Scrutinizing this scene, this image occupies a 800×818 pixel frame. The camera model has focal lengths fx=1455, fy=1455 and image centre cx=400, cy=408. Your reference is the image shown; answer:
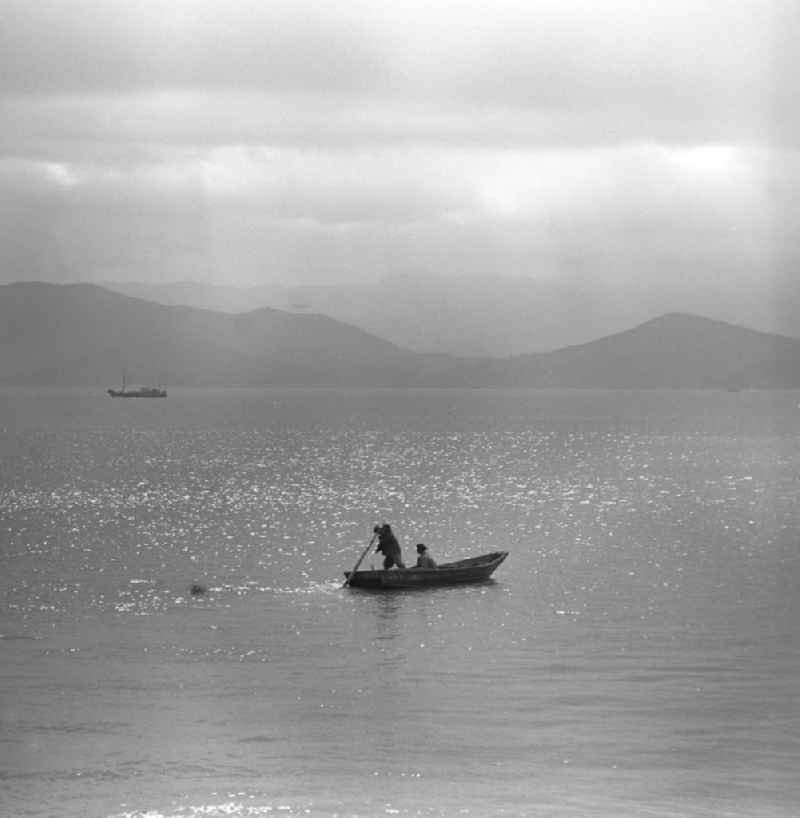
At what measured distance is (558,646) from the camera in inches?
1678

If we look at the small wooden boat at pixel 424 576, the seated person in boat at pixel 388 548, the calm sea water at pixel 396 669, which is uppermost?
the seated person in boat at pixel 388 548

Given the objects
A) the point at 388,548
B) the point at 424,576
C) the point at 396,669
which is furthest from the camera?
the point at 388,548

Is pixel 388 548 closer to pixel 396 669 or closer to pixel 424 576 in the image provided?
pixel 424 576

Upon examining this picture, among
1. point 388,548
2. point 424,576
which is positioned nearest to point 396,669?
point 424,576

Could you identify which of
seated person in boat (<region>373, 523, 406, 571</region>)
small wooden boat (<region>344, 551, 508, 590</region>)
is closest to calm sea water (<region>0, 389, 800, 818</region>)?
small wooden boat (<region>344, 551, 508, 590</region>)

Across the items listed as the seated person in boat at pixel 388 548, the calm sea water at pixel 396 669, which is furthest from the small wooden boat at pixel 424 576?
the seated person in boat at pixel 388 548

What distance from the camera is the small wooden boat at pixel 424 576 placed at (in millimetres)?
54594

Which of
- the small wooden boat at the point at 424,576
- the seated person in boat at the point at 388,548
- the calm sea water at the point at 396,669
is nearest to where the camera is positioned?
the calm sea water at the point at 396,669

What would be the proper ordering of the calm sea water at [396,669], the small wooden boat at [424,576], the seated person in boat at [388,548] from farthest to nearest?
1. the seated person in boat at [388,548]
2. the small wooden boat at [424,576]
3. the calm sea water at [396,669]

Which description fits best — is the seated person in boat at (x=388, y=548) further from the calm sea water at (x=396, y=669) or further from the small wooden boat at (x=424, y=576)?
the calm sea water at (x=396, y=669)

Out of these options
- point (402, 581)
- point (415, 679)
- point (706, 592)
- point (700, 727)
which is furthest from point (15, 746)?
point (706, 592)

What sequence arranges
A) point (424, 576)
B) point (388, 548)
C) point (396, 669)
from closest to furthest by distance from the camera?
point (396, 669)
point (424, 576)
point (388, 548)

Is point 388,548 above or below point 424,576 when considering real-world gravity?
above

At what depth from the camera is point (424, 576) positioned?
55.4m
